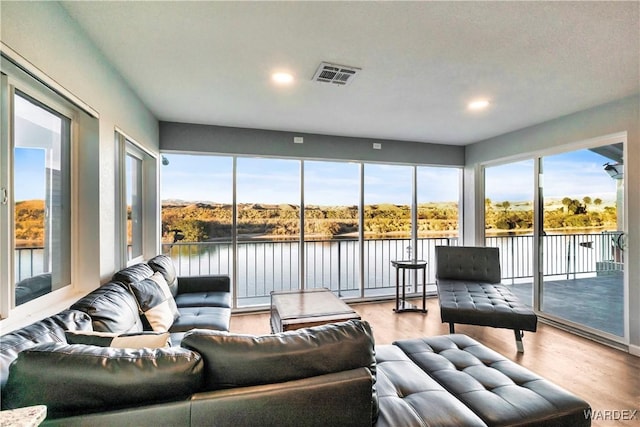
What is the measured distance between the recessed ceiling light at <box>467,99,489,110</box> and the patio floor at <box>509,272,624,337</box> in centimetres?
221

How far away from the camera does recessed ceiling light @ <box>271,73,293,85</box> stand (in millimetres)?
2484

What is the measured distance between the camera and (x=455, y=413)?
4.02ft

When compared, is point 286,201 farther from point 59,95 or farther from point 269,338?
point 269,338

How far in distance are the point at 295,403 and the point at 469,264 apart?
12.0 ft

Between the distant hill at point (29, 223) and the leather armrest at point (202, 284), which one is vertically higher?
the distant hill at point (29, 223)

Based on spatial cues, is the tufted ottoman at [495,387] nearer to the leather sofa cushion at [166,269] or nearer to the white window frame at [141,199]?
the leather sofa cushion at [166,269]

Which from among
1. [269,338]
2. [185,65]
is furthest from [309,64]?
[269,338]

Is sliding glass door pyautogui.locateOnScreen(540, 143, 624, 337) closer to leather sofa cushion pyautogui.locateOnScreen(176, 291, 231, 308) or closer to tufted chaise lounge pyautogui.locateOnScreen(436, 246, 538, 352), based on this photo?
tufted chaise lounge pyautogui.locateOnScreen(436, 246, 538, 352)

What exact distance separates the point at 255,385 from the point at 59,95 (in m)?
1.93

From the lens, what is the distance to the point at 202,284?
130 inches

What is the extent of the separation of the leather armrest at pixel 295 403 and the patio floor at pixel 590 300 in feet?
11.5

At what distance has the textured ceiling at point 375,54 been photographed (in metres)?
1.69

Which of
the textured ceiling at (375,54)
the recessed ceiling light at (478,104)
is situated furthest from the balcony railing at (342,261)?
the recessed ceiling light at (478,104)

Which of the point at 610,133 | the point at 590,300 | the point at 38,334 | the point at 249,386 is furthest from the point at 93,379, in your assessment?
the point at 590,300
